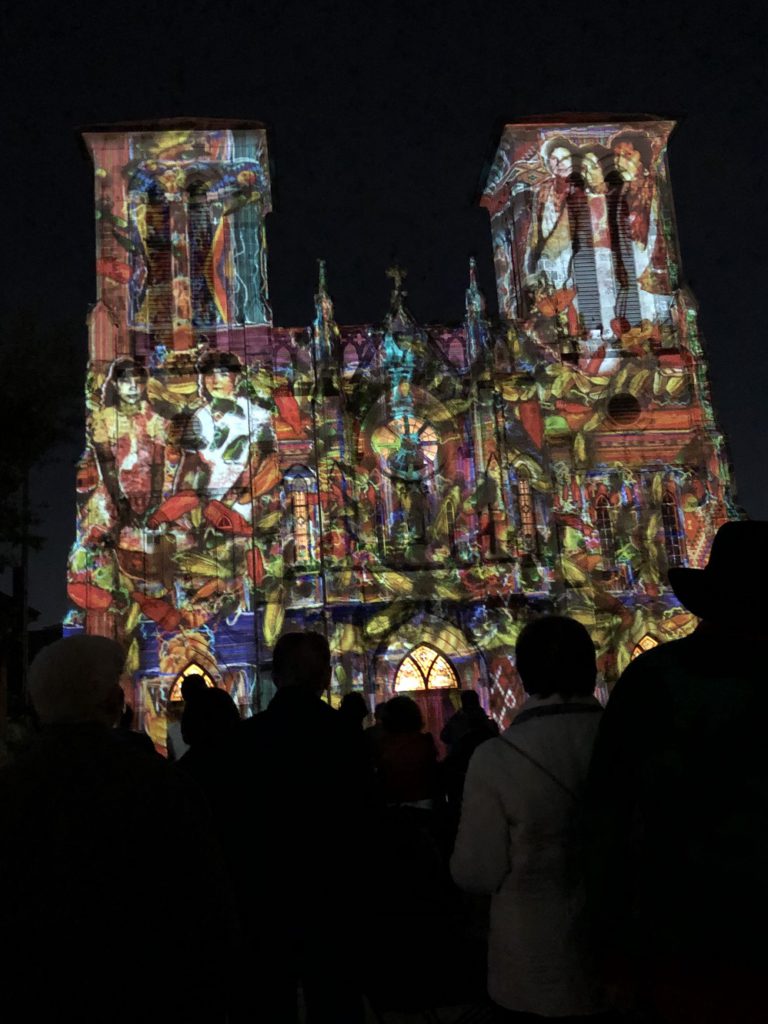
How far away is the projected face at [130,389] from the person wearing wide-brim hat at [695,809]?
78.2 feet

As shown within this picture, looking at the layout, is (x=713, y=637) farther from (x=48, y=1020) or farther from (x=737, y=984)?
(x=48, y=1020)

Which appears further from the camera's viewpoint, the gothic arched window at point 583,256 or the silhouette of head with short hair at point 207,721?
the gothic arched window at point 583,256

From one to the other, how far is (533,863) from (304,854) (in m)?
1.23

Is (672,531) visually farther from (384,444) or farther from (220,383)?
(220,383)

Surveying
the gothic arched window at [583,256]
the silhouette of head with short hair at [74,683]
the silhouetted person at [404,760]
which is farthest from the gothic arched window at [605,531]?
the silhouette of head with short hair at [74,683]

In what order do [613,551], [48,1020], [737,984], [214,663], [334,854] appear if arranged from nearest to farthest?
[737,984] → [48,1020] → [334,854] → [214,663] → [613,551]

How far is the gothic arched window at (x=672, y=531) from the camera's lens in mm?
26312

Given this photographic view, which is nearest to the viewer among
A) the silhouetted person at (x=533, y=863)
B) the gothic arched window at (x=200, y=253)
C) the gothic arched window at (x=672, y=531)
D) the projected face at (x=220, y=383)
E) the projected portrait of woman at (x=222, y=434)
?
the silhouetted person at (x=533, y=863)

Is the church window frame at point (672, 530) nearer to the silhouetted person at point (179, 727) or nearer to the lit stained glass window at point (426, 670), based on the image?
the lit stained glass window at point (426, 670)

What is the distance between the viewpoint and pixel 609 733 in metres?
3.22

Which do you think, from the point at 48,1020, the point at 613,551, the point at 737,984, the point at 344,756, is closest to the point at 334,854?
the point at 344,756

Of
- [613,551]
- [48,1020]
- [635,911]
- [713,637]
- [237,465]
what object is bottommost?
[48,1020]

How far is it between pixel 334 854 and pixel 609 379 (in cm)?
Answer: 2365

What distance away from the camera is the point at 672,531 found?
26.6m
